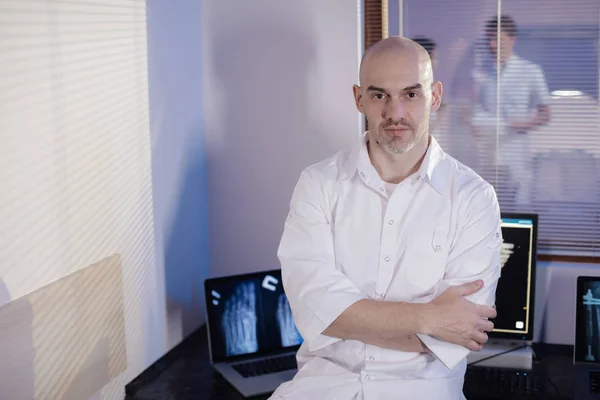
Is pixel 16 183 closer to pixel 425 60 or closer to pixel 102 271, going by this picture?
pixel 102 271

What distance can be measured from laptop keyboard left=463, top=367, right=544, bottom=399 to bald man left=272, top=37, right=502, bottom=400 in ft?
A: 1.11

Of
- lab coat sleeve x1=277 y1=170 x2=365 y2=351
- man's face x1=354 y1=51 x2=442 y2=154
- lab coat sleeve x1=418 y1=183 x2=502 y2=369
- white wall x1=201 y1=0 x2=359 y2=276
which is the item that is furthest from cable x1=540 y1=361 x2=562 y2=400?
white wall x1=201 y1=0 x2=359 y2=276

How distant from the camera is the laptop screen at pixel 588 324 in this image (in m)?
2.51

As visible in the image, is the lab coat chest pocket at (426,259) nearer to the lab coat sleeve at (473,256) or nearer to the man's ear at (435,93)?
the lab coat sleeve at (473,256)

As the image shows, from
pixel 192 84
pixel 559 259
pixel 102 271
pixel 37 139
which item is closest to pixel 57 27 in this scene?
pixel 37 139

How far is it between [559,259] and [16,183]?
1885 mm

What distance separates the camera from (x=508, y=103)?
2.89 meters

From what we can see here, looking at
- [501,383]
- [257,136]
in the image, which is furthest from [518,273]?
[257,136]

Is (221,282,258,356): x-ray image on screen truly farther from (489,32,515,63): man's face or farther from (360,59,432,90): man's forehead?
(489,32,515,63): man's face

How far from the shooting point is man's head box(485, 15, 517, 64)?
2.85m

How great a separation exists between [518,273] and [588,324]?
0.29m

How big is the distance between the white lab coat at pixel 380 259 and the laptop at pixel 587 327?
547 millimetres

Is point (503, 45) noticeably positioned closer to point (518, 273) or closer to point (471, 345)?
point (518, 273)

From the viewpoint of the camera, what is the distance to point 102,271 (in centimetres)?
234
